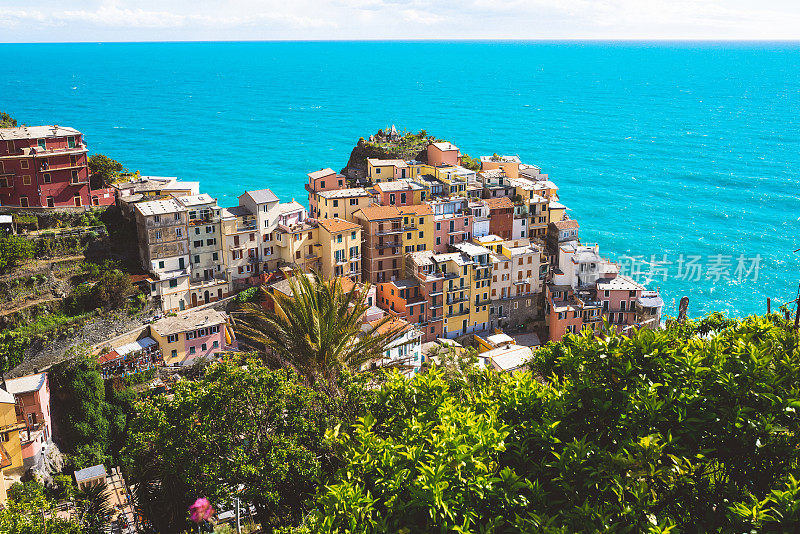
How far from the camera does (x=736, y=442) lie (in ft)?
44.5

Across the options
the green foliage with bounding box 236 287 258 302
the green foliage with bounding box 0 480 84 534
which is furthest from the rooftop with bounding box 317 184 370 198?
the green foliage with bounding box 0 480 84 534

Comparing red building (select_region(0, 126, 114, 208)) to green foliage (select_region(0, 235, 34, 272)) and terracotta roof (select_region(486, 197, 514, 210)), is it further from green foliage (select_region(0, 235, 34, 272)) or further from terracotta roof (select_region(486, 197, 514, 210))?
terracotta roof (select_region(486, 197, 514, 210))

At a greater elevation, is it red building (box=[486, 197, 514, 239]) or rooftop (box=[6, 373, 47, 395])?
red building (box=[486, 197, 514, 239])

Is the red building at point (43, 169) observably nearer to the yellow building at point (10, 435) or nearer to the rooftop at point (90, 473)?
the yellow building at point (10, 435)

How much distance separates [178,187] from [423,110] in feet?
397

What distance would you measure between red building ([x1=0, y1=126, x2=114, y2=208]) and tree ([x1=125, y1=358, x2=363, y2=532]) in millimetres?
30943

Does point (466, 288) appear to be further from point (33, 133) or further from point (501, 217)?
point (33, 133)

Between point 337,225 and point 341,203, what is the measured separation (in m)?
3.20

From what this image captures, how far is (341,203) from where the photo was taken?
51.9 metres

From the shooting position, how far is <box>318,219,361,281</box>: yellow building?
48.6 m

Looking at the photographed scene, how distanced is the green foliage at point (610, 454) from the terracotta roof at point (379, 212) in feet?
115

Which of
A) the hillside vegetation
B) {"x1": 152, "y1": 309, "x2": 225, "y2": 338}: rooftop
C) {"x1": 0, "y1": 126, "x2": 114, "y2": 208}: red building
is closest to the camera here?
the hillside vegetation

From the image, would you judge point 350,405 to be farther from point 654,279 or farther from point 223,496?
point 654,279

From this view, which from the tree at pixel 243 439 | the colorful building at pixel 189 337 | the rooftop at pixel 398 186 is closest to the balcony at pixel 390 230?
the rooftop at pixel 398 186
